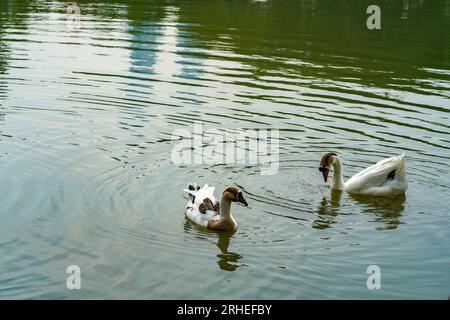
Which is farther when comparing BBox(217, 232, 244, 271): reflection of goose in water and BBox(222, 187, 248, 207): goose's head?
BBox(222, 187, 248, 207): goose's head

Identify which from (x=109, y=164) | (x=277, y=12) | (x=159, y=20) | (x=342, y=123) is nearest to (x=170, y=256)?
(x=109, y=164)

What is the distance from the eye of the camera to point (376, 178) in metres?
18.9

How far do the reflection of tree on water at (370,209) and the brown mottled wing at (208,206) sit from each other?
2.08 metres

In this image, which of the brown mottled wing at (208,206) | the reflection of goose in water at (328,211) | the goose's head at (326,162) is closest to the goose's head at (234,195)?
the brown mottled wing at (208,206)

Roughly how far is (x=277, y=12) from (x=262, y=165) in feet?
111

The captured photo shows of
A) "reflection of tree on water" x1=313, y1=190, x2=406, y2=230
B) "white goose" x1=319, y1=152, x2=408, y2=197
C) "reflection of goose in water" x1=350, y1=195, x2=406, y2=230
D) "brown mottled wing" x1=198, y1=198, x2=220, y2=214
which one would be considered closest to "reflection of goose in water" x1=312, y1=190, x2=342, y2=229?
"reflection of tree on water" x1=313, y1=190, x2=406, y2=230

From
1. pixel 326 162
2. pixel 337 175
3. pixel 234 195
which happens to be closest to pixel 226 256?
pixel 234 195

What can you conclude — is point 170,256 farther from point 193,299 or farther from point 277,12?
point 277,12

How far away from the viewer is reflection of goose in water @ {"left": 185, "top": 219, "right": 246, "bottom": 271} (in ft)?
48.9

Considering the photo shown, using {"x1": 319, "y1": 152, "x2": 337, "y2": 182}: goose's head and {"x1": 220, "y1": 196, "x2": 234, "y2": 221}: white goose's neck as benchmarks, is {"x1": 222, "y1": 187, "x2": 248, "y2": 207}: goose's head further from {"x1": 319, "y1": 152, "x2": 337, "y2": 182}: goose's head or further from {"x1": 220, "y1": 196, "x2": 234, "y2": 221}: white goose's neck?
{"x1": 319, "y1": 152, "x2": 337, "y2": 182}: goose's head

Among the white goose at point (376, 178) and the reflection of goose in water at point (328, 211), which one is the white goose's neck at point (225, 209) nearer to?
the reflection of goose in water at point (328, 211)

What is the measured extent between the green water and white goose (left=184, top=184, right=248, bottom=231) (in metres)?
0.27

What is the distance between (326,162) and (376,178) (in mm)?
1282

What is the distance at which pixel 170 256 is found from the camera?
1502cm
